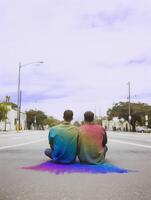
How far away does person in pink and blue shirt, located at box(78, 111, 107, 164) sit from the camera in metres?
13.1

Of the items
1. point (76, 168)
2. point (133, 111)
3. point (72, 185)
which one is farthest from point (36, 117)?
point (72, 185)

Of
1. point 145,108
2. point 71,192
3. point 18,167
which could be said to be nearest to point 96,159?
point 18,167

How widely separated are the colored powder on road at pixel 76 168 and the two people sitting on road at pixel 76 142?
0.82 ft

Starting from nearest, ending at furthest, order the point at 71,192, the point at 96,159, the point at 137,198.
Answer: the point at 137,198 < the point at 71,192 < the point at 96,159

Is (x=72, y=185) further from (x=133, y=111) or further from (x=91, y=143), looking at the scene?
(x=133, y=111)

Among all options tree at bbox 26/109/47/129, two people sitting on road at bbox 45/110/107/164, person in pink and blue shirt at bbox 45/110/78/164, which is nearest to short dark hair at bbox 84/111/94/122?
two people sitting on road at bbox 45/110/107/164

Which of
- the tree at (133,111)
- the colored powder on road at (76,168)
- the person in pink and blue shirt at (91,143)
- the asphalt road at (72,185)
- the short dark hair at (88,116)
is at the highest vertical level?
the tree at (133,111)

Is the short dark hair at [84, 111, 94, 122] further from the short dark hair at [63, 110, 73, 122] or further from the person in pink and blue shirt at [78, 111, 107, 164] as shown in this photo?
the short dark hair at [63, 110, 73, 122]

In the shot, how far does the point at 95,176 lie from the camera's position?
10836mm

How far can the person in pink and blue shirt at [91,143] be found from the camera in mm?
13102

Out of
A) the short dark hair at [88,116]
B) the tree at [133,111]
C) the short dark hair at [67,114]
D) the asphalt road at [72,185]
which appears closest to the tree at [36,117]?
the tree at [133,111]

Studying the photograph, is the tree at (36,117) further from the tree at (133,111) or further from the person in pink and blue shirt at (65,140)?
the person in pink and blue shirt at (65,140)

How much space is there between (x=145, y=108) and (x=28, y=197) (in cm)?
14671

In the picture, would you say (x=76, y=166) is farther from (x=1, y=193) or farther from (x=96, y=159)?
(x=1, y=193)
